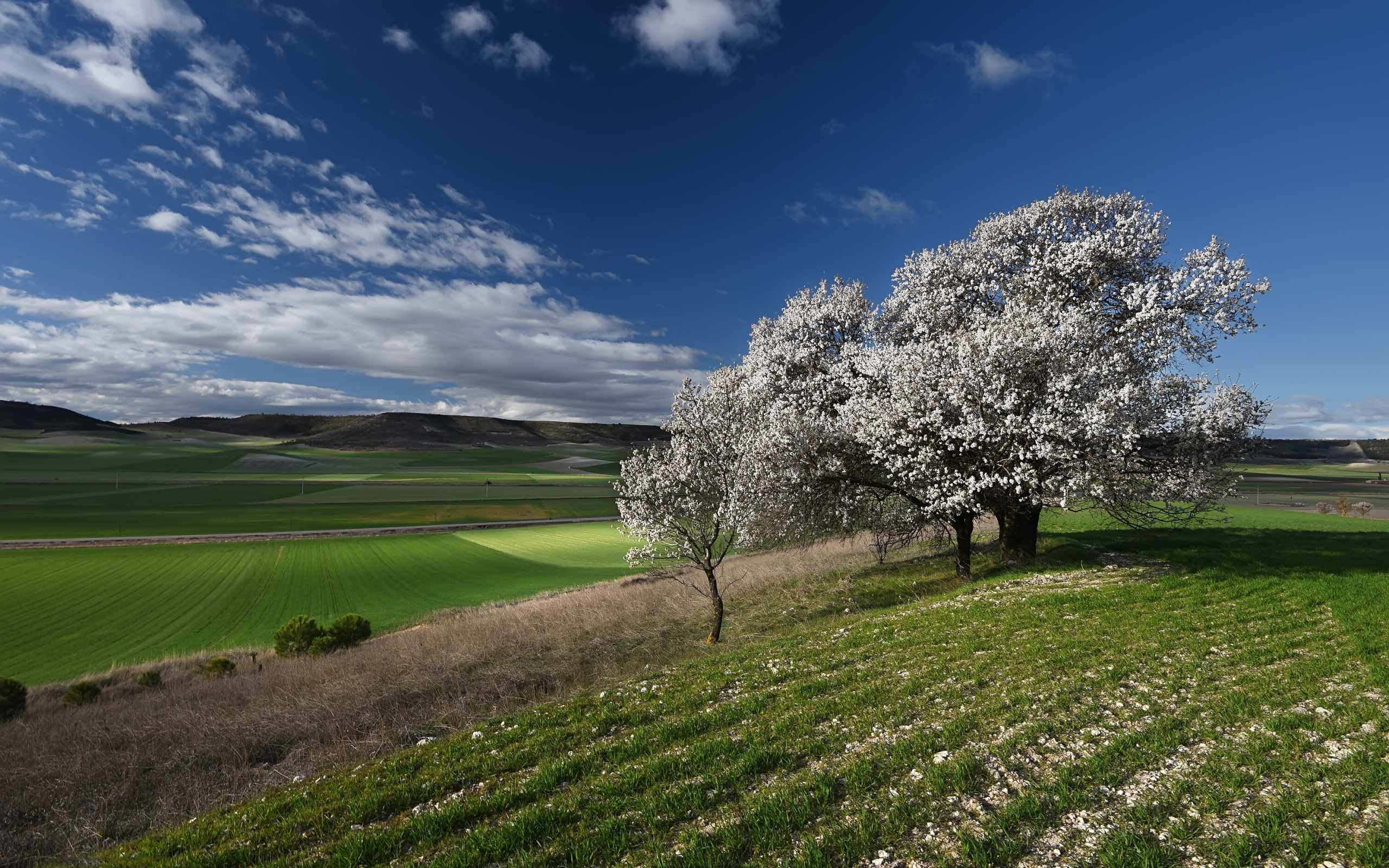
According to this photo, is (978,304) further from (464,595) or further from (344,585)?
(344,585)

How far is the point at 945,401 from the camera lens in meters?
22.8

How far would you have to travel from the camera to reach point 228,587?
41281 millimetres

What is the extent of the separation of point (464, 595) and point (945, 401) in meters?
35.3

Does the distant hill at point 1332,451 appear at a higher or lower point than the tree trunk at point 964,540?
higher

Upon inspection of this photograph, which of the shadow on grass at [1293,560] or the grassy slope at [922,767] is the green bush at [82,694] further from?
the shadow on grass at [1293,560]

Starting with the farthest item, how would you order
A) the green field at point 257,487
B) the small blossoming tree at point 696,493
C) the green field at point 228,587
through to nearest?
the green field at point 257,487, the green field at point 228,587, the small blossoming tree at point 696,493

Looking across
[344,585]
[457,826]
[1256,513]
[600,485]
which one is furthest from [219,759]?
[600,485]

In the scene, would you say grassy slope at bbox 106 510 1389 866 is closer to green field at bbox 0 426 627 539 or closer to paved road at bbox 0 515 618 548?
paved road at bbox 0 515 618 548

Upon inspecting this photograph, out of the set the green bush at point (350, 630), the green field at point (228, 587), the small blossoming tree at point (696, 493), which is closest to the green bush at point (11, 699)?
the green field at point (228, 587)

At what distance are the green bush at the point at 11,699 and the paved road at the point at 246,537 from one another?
3788cm

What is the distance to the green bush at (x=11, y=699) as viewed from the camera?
2200 centimetres

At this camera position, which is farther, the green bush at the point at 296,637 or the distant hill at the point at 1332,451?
the distant hill at the point at 1332,451

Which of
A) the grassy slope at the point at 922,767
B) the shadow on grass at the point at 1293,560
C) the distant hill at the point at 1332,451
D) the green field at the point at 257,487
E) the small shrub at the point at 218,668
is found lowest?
the small shrub at the point at 218,668

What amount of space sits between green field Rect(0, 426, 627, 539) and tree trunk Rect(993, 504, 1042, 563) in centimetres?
6585
